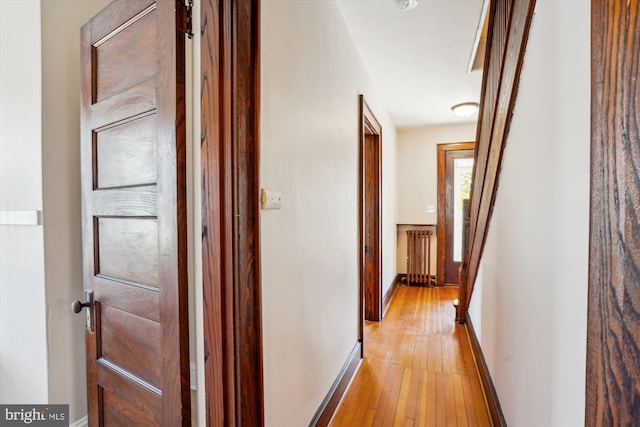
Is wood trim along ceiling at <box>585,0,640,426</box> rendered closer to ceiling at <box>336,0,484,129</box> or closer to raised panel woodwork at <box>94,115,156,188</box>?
raised panel woodwork at <box>94,115,156,188</box>

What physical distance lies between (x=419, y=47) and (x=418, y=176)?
283 centimetres

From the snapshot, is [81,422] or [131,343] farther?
[81,422]

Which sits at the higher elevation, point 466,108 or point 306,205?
point 466,108

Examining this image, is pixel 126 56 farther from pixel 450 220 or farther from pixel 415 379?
pixel 450 220

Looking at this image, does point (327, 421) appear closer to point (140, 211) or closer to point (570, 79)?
point (140, 211)

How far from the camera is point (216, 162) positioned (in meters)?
0.97

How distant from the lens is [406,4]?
75.9 inches

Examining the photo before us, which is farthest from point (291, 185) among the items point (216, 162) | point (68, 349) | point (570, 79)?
point (68, 349)

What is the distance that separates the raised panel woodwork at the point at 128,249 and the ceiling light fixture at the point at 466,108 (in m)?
3.76

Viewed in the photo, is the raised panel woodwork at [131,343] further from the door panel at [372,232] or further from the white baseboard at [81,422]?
the door panel at [372,232]

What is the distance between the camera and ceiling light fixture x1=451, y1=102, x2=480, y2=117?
12.4 feet

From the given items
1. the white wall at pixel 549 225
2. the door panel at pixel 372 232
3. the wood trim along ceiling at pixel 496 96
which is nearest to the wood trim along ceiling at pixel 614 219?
the white wall at pixel 549 225

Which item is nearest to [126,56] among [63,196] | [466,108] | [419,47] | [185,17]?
[185,17]

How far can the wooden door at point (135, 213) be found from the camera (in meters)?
1.01
